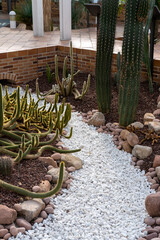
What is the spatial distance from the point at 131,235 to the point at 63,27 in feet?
18.6

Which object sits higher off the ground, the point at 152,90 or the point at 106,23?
the point at 106,23

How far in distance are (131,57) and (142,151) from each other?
1104mm

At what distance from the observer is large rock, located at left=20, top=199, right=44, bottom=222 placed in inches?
110

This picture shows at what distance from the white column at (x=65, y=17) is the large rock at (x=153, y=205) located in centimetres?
533

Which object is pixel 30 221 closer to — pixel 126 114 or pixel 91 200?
pixel 91 200

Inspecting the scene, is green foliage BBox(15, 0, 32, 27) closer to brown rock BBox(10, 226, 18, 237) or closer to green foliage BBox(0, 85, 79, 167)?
green foliage BBox(0, 85, 79, 167)

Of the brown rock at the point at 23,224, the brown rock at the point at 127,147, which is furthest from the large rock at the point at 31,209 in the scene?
the brown rock at the point at 127,147

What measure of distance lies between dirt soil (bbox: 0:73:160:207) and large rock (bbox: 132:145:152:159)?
2.2 inches

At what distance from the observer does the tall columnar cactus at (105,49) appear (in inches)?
A: 170

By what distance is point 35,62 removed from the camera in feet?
21.7

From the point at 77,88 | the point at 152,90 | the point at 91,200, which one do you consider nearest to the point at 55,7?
the point at 77,88

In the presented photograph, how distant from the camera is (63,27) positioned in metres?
7.56

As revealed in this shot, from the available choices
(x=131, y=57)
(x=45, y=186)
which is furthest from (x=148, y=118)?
(x=45, y=186)

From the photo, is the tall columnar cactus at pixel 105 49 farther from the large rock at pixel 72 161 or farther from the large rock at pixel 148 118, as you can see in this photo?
the large rock at pixel 72 161
